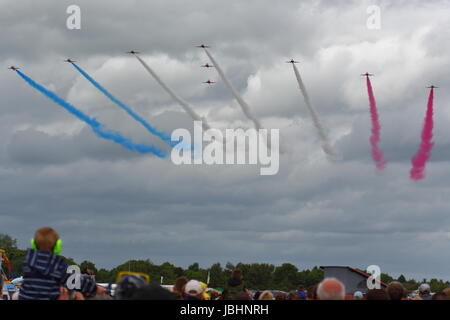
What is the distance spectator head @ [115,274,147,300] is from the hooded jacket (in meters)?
1.98

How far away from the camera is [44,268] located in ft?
42.8

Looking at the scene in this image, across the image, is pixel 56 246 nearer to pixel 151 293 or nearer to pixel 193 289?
pixel 151 293

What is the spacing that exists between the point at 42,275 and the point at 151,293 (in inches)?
132

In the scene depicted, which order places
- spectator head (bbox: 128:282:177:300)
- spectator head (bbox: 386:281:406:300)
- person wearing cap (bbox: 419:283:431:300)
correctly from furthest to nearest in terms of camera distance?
person wearing cap (bbox: 419:283:431:300)
spectator head (bbox: 386:281:406:300)
spectator head (bbox: 128:282:177:300)

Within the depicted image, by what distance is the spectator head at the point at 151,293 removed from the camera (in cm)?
1052

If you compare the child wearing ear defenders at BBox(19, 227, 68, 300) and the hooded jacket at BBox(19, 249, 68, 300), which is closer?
the child wearing ear defenders at BBox(19, 227, 68, 300)

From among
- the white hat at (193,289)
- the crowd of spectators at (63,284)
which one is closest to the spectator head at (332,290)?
the crowd of spectators at (63,284)

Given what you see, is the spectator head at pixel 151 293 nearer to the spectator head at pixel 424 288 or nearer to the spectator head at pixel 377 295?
the spectator head at pixel 377 295

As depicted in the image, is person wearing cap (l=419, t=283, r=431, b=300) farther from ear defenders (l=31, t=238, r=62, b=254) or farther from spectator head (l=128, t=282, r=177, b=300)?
spectator head (l=128, t=282, r=177, b=300)

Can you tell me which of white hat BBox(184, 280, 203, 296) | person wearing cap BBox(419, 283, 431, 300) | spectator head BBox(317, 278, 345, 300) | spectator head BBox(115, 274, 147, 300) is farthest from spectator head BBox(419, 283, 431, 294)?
spectator head BBox(115, 274, 147, 300)

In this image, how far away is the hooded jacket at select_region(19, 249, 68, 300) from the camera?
13.0m

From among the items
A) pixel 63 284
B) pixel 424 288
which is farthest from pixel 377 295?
pixel 424 288
